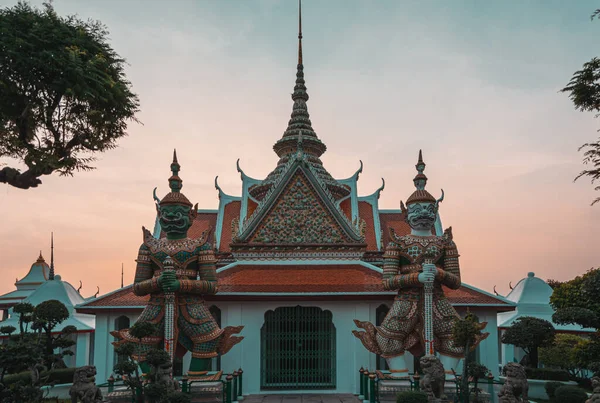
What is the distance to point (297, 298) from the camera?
1452 centimetres

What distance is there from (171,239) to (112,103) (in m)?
3.39

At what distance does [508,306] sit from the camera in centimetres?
1529

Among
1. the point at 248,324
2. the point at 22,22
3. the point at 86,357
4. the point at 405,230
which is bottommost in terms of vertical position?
the point at 86,357

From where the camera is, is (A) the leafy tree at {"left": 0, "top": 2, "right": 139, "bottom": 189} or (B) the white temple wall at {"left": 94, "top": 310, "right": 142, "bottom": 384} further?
(B) the white temple wall at {"left": 94, "top": 310, "right": 142, "bottom": 384}

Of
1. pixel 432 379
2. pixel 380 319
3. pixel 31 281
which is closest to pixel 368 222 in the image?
pixel 380 319

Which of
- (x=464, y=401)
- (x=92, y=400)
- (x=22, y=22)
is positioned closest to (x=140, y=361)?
(x=92, y=400)

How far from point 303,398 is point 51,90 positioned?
9.09m

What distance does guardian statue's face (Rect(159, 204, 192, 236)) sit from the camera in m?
12.9

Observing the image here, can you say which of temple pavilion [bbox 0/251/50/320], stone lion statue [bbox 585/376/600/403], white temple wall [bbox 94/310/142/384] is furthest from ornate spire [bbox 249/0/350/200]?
temple pavilion [bbox 0/251/50/320]

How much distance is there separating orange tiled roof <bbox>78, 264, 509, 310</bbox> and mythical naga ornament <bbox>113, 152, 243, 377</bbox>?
1614mm

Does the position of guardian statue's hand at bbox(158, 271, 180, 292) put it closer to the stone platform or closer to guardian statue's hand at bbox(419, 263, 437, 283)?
the stone platform

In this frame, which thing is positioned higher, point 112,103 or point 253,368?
point 112,103

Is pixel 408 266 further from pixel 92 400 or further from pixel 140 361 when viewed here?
pixel 92 400

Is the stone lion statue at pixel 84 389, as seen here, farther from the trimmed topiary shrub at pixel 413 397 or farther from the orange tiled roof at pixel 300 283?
the trimmed topiary shrub at pixel 413 397
